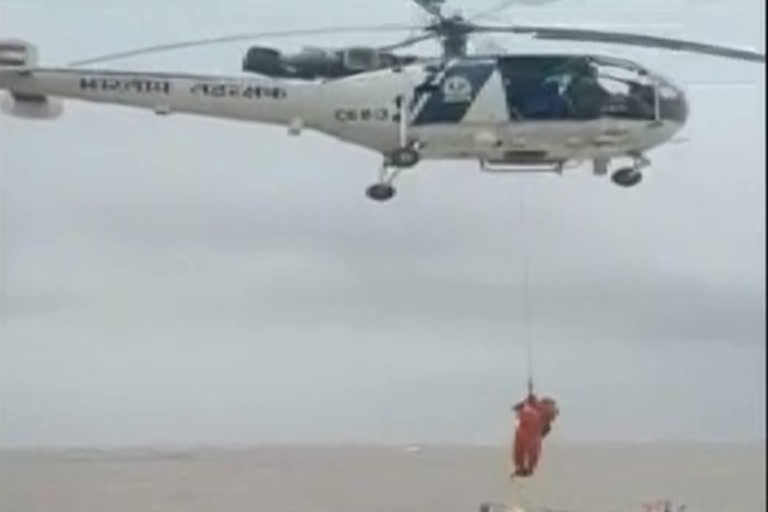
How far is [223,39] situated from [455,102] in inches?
15.6

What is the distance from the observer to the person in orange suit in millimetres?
2447

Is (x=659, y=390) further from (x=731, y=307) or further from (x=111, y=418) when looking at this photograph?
(x=111, y=418)

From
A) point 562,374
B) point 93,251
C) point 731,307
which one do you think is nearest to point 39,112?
point 93,251

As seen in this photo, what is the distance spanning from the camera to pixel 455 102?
8.25 ft

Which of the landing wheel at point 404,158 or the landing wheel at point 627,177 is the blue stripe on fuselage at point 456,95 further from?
the landing wheel at point 627,177

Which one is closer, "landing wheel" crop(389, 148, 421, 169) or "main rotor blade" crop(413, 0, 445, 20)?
"main rotor blade" crop(413, 0, 445, 20)

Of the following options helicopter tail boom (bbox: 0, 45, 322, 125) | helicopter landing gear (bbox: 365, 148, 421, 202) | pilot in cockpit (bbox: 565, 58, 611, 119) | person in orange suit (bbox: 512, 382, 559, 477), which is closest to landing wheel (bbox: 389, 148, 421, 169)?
helicopter landing gear (bbox: 365, 148, 421, 202)

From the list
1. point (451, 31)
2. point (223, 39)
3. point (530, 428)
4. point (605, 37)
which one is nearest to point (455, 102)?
point (451, 31)

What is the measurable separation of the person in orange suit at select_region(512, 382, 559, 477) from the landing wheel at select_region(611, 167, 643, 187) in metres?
0.37

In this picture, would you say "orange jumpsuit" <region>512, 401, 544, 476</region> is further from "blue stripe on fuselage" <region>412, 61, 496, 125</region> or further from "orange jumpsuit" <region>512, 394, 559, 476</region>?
"blue stripe on fuselage" <region>412, 61, 496, 125</region>

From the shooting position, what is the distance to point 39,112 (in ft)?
8.13

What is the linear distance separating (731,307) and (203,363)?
2.81 feet

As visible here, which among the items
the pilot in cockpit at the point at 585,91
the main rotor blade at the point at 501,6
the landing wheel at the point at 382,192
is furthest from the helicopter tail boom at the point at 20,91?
the pilot in cockpit at the point at 585,91

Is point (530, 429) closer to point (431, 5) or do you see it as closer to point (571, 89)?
point (571, 89)
